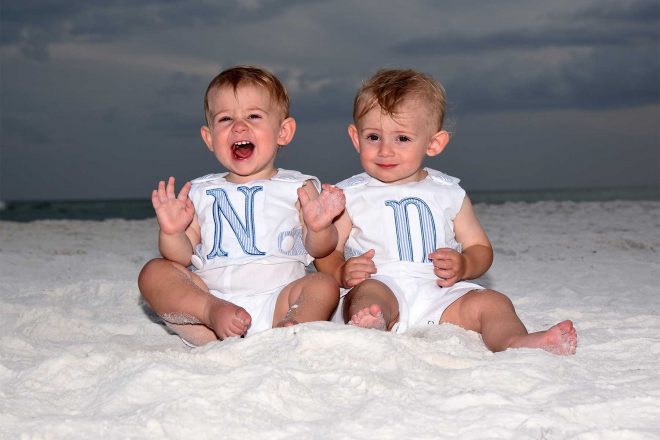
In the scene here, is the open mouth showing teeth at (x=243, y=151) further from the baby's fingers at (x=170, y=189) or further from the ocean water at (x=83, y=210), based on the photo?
the ocean water at (x=83, y=210)

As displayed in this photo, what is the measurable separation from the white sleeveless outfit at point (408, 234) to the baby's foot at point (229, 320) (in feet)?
1.73

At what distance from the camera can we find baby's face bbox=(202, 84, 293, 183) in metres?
3.03

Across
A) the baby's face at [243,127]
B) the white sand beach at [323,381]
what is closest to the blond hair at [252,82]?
the baby's face at [243,127]

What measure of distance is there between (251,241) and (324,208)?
0.37 meters

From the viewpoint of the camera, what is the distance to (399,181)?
315 centimetres

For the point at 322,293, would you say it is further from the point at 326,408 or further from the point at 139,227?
the point at 139,227

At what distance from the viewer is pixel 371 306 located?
267 cm

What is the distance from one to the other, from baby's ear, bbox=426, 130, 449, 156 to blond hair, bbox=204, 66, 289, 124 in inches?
24.6

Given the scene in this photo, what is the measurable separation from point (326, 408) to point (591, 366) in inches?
40.4

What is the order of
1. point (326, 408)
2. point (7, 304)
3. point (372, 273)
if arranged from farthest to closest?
point (7, 304), point (372, 273), point (326, 408)

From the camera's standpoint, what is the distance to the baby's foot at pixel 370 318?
2656mm

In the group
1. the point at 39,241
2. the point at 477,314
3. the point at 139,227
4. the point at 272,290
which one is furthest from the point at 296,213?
the point at 139,227

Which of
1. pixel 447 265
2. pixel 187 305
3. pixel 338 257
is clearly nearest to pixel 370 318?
pixel 447 265

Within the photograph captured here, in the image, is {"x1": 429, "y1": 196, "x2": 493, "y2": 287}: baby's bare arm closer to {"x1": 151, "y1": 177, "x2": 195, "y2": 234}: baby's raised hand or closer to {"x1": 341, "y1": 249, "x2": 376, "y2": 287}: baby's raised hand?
{"x1": 341, "y1": 249, "x2": 376, "y2": 287}: baby's raised hand
